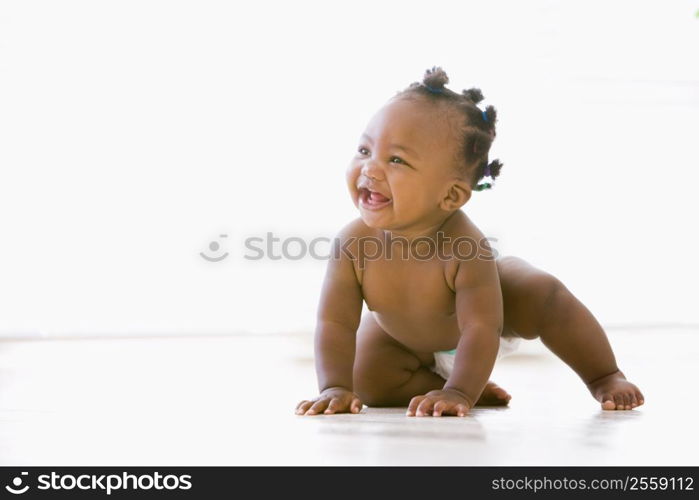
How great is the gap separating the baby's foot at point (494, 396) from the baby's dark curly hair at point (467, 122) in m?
0.34

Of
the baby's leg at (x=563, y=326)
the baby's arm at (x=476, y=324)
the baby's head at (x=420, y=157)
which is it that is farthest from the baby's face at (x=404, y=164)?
the baby's leg at (x=563, y=326)

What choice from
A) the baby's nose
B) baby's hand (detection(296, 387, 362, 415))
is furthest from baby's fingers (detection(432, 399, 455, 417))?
the baby's nose

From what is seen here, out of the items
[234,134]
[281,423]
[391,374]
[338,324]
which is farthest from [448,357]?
[234,134]

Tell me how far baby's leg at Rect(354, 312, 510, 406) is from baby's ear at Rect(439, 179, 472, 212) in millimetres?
272

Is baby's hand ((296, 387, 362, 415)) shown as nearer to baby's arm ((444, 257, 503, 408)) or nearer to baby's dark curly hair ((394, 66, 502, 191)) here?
baby's arm ((444, 257, 503, 408))

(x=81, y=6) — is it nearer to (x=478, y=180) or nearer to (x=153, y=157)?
(x=153, y=157)

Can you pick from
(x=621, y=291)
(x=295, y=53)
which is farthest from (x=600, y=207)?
(x=295, y=53)

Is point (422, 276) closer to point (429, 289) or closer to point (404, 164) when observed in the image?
point (429, 289)

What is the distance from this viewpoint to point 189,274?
3467 mm

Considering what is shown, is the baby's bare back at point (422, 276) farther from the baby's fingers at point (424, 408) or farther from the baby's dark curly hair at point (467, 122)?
the baby's fingers at point (424, 408)

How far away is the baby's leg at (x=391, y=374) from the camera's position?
5.38 feet

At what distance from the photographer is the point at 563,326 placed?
5.26 feet

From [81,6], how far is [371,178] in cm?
225
